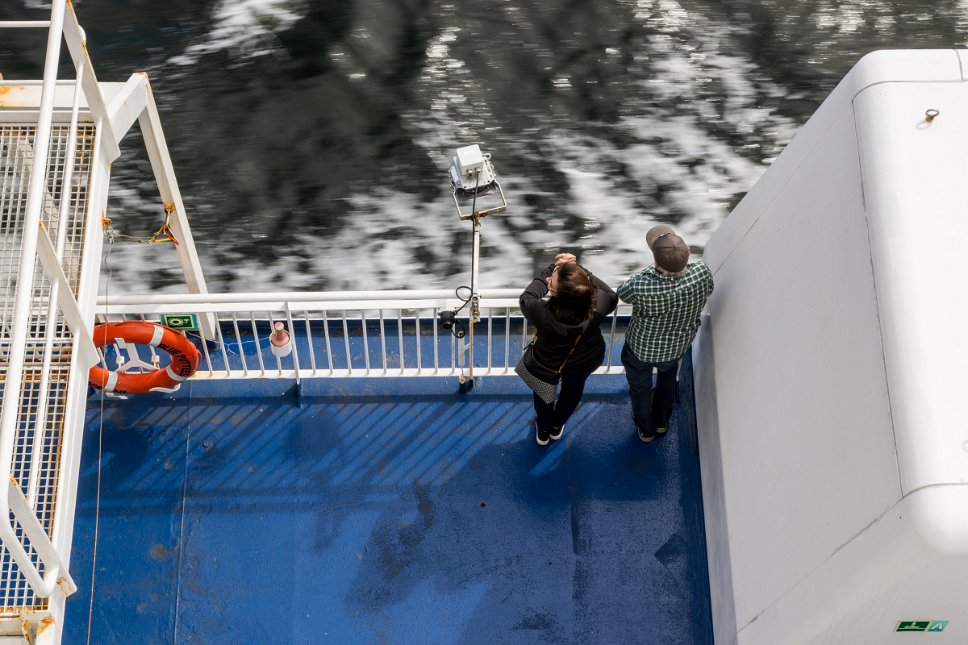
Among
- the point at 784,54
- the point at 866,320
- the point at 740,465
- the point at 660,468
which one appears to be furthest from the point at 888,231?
the point at 784,54

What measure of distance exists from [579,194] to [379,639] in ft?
13.3

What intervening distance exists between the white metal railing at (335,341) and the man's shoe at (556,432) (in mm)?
471

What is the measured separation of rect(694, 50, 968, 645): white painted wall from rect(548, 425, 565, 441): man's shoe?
0.96 metres

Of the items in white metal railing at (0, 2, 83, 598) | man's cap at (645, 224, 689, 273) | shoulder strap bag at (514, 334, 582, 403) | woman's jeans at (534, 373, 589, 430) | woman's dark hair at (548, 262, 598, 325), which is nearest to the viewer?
white metal railing at (0, 2, 83, 598)

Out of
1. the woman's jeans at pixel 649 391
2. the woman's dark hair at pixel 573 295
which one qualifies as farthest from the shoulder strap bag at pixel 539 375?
the woman's dark hair at pixel 573 295

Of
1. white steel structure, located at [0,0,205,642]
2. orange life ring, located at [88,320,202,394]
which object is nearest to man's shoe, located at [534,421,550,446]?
orange life ring, located at [88,320,202,394]

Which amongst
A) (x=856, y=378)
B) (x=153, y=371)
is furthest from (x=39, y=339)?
(x=856, y=378)

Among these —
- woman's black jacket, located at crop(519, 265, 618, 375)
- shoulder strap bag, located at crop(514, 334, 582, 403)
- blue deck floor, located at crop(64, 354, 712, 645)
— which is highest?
woman's black jacket, located at crop(519, 265, 618, 375)

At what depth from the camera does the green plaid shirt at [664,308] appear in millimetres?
4500

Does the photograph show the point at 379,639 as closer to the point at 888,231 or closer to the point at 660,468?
the point at 660,468

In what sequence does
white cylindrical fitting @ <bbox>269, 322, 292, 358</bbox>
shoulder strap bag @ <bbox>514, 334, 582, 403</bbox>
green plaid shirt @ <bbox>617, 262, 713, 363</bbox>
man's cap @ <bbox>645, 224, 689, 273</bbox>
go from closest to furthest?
man's cap @ <bbox>645, 224, 689, 273</bbox> → green plaid shirt @ <bbox>617, 262, 713, 363</bbox> → shoulder strap bag @ <bbox>514, 334, 582, 403</bbox> → white cylindrical fitting @ <bbox>269, 322, 292, 358</bbox>

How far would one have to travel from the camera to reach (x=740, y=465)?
15.3 ft

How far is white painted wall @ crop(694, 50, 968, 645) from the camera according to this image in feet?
10.8

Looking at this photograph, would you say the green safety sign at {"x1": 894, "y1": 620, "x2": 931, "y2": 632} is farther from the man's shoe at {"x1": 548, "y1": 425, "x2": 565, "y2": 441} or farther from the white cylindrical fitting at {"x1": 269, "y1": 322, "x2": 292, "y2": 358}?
the white cylindrical fitting at {"x1": 269, "y1": 322, "x2": 292, "y2": 358}
